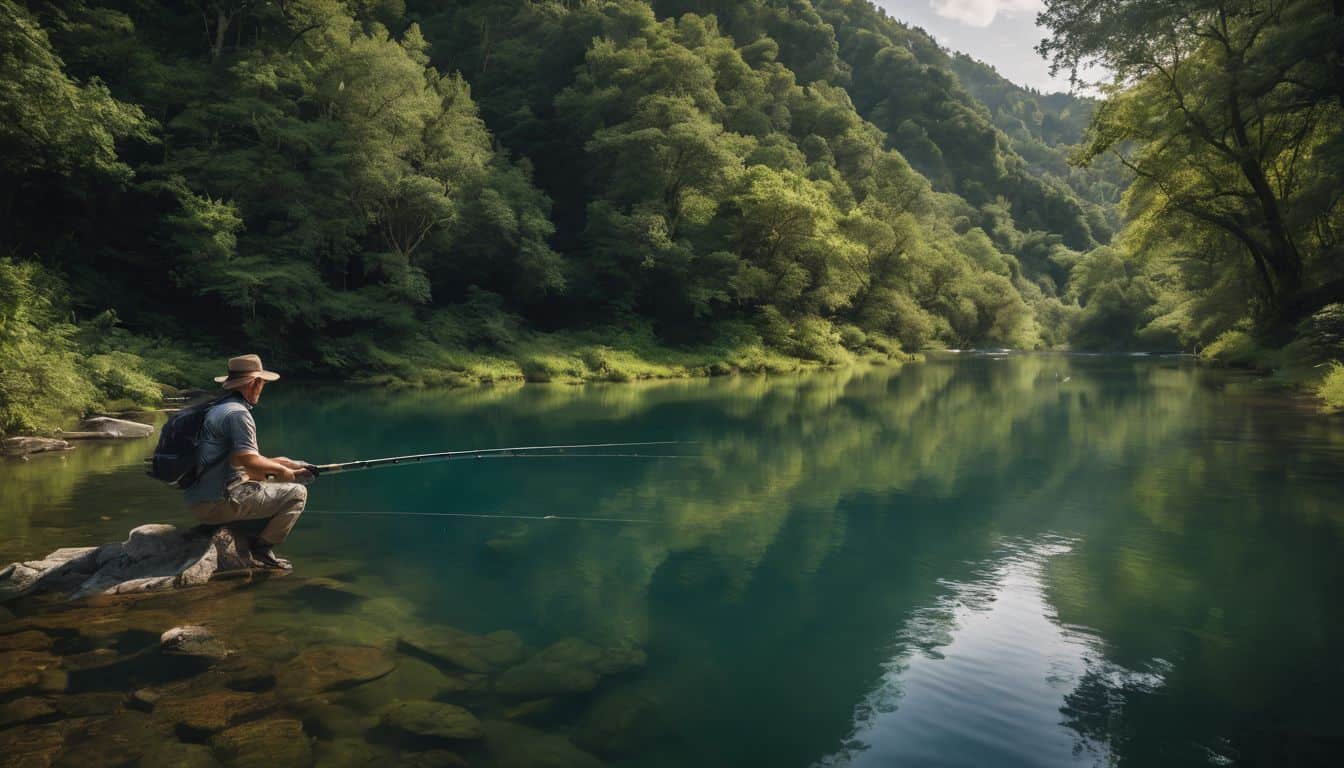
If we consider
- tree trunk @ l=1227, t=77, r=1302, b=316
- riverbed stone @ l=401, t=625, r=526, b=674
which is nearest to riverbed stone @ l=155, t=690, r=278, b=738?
riverbed stone @ l=401, t=625, r=526, b=674

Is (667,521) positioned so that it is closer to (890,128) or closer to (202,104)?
(202,104)

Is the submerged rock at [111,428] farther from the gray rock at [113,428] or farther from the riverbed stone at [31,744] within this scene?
the riverbed stone at [31,744]

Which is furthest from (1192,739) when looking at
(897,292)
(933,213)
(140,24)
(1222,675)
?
(933,213)

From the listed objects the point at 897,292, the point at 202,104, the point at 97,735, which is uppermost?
the point at 202,104

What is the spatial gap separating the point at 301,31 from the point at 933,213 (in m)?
53.3

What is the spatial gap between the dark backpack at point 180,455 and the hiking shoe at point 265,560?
2.89ft

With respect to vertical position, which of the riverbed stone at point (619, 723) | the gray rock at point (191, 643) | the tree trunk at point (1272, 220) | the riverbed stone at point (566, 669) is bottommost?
the riverbed stone at point (619, 723)

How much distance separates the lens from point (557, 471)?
12.6 metres

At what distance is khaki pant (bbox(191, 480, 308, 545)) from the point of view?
6412mm

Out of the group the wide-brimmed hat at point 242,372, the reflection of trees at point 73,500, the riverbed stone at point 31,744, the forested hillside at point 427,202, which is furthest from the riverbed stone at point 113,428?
the riverbed stone at point 31,744

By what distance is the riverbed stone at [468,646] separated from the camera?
520 cm

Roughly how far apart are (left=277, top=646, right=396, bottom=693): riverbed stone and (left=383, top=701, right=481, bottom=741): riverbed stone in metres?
0.47

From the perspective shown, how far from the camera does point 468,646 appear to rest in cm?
546

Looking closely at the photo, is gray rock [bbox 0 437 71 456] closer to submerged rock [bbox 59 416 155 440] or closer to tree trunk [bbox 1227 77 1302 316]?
submerged rock [bbox 59 416 155 440]
